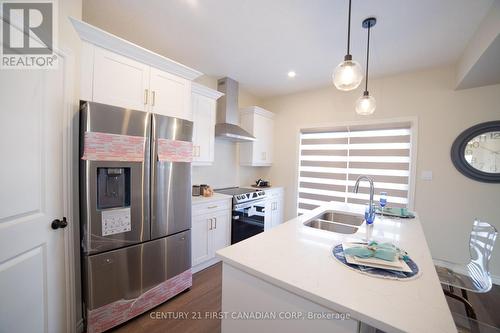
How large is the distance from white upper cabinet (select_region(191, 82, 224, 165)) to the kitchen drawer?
60cm

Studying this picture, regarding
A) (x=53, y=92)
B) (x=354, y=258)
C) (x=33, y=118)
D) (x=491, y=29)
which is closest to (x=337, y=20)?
(x=491, y=29)

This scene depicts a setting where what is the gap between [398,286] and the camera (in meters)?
0.81

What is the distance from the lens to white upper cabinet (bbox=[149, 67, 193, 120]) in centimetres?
192

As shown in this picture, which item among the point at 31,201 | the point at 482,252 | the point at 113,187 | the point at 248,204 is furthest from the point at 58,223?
the point at 482,252

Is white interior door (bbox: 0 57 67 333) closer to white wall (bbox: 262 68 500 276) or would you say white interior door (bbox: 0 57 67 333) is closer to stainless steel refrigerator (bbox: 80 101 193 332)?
stainless steel refrigerator (bbox: 80 101 193 332)

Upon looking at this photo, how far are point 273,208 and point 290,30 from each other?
2673 millimetres

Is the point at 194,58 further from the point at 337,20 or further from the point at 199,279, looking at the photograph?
the point at 199,279

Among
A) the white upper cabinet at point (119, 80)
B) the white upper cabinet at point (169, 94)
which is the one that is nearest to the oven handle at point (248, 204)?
the white upper cabinet at point (169, 94)

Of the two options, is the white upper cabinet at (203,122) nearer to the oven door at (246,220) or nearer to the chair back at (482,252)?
the oven door at (246,220)

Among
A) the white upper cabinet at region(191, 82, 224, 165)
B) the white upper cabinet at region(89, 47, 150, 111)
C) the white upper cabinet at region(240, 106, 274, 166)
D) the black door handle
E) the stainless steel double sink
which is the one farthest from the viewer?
the white upper cabinet at region(240, 106, 274, 166)

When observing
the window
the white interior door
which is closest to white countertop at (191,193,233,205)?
the white interior door

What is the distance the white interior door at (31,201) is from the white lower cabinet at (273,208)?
259cm

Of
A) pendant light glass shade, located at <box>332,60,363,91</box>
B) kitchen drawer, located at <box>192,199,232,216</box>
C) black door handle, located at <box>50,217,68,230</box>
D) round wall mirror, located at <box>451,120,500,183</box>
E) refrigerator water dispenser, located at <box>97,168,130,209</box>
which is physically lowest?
kitchen drawer, located at <box>192,199,232,216</box>

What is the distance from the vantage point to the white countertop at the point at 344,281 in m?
0.65
